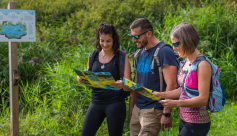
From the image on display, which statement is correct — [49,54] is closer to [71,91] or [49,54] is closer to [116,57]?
[71,91]

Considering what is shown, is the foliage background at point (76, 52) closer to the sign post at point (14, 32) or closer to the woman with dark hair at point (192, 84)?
the sign post at point (14, 32)

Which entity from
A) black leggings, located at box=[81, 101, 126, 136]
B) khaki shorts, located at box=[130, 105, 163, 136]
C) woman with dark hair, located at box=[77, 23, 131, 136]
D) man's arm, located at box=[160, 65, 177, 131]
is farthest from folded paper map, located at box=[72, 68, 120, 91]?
man's arm, located at box=[160, 65, 177, 131]

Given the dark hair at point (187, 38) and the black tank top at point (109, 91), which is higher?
the dark hair at point (187, 38)

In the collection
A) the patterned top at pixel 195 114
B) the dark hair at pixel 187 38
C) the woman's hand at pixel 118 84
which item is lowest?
the patterned top at pixel 195 114

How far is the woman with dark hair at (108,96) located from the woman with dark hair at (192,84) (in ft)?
2.70

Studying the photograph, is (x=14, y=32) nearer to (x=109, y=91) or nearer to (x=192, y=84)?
(x=109, y=91)

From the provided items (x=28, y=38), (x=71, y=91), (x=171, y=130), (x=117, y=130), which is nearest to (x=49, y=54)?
(x=71, y=91)

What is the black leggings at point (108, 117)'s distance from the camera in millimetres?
3072

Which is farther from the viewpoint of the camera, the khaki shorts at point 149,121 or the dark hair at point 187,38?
the khaki shorts at point 149,121

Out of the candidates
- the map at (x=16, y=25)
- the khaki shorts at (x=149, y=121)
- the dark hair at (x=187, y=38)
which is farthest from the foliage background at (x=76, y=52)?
the dark hair at (x=187, y=38)

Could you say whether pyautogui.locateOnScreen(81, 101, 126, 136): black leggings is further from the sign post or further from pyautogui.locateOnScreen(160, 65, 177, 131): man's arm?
the sign post

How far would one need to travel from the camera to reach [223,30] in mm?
6539

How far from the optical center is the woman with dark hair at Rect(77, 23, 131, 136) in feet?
10.1

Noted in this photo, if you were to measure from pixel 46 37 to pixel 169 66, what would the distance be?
5.39 meters
